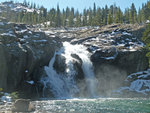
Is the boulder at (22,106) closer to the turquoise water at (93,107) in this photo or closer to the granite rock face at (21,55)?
the turquoise water at (93,107)

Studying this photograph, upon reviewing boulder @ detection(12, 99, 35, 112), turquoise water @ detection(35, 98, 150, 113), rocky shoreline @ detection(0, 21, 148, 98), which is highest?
rocky shoreline @ detection(0, 21, 148, 98)

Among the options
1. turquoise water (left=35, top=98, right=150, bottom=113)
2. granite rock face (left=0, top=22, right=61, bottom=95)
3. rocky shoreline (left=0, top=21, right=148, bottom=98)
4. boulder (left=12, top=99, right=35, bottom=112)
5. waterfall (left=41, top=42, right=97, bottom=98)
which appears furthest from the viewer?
waterfall (left=41, top=42, right=97, bottom=98)

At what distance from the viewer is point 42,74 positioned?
157ft

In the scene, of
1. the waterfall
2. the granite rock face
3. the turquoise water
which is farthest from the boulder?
the waterfall

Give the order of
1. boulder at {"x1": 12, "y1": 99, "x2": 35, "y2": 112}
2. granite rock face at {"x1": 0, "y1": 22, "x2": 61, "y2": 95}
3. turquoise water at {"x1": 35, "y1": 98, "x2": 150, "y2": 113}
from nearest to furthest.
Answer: boulder at {"x1": 12, "y1": 99, "x2": 35, "y2": 112} < turquoise water at {"x1": 35, "y1": 98, "x2": 150, "y2": 113} < granite rock face at {"x1": 0, "y1": 22, "x2": 61, "y2": 95}

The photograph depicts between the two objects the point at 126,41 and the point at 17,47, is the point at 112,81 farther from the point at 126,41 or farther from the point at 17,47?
the point at 17,47

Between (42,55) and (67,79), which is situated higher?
(42,55)

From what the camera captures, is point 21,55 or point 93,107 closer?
point 93,107

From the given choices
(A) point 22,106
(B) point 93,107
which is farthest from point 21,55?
(B) point 93,107

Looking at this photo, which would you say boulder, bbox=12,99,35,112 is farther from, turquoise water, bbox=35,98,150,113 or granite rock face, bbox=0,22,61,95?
granite rock face, bbox=0,22,61,95

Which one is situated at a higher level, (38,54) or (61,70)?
(38,54)

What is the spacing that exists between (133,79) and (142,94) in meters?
5.26

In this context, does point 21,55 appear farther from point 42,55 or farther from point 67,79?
point 67,79

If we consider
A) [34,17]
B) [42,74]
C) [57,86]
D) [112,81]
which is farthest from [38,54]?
[34,17]
